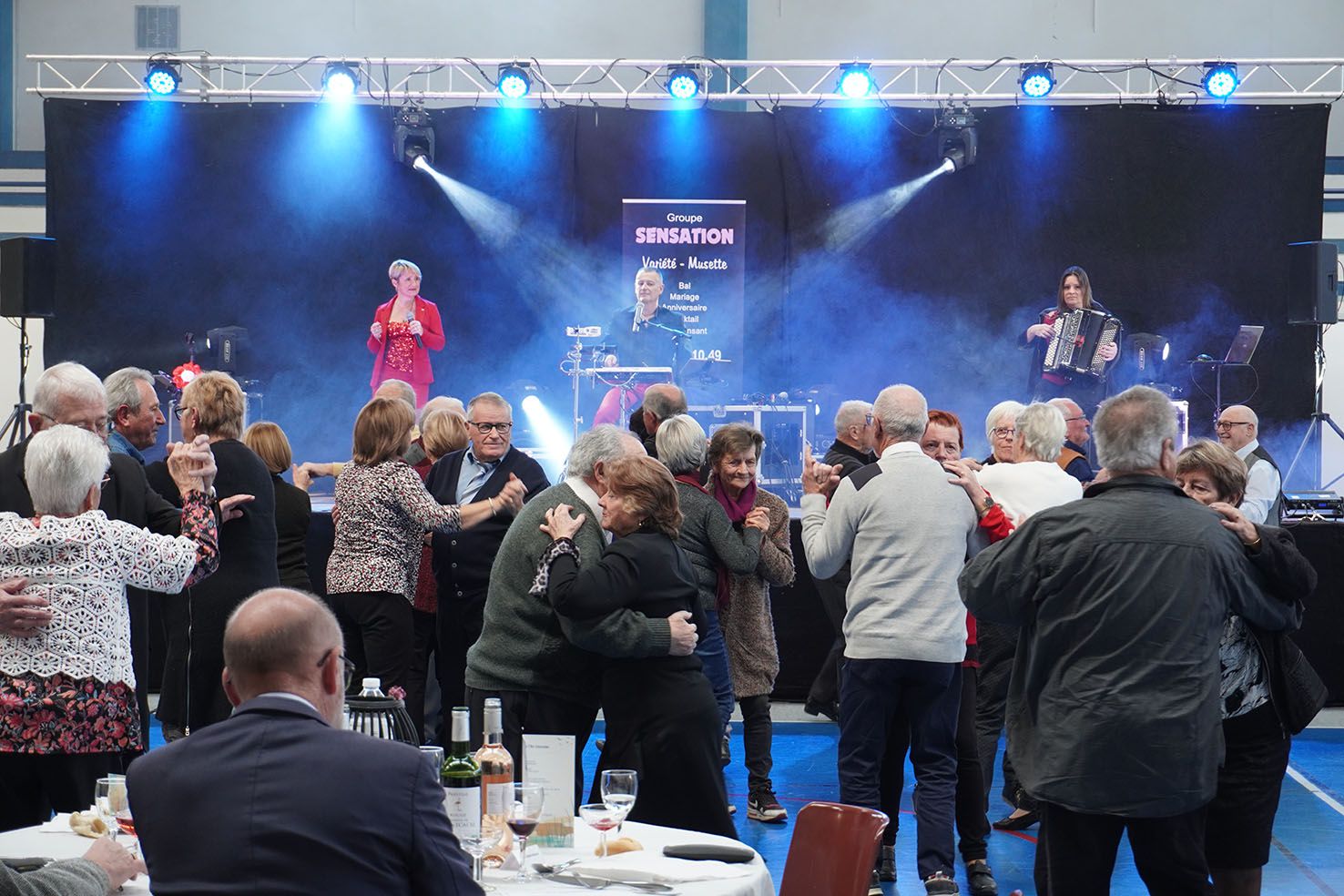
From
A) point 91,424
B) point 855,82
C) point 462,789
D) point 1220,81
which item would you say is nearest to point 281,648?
point 462,789

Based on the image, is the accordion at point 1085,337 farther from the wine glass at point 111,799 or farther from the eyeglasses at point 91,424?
the wine glass at point 111,799

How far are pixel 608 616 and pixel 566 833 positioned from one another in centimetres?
84

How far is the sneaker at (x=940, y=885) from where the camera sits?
446 centimetres

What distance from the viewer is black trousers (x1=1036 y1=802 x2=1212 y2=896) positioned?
3170mm

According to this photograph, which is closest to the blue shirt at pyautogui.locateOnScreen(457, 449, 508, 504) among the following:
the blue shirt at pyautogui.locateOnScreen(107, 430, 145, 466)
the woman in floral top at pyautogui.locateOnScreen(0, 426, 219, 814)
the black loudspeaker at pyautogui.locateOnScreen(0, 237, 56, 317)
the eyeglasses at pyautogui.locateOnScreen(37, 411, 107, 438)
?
the blue shirt at pyautogui.locateOnScreen(107, 430, 145, 466)

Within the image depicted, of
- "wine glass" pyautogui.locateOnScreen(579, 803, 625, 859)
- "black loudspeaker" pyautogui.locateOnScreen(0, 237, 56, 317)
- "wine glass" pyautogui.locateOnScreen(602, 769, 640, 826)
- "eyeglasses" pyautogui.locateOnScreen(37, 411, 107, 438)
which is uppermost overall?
"black loudspeaker" pyautogui.locateOnScreen(0, 237, 56, 317)

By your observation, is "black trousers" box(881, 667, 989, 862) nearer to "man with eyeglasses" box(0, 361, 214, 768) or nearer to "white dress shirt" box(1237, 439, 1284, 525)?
"man with eyeglasses" box(0, 361, 214, 768)

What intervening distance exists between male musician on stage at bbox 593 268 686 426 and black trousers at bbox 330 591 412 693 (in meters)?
5.18

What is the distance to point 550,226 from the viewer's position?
1088cm

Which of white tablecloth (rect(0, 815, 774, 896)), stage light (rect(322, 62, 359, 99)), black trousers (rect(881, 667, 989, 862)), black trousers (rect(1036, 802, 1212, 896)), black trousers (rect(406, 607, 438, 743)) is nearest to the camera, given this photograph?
white tablecloth (rect(0, 815, 774, 896))

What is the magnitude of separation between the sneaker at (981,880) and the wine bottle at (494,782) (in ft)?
7.74

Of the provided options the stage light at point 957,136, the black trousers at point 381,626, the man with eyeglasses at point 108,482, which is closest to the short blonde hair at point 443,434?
the black trousers at point 381,626

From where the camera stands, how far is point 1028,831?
5516 millimetres

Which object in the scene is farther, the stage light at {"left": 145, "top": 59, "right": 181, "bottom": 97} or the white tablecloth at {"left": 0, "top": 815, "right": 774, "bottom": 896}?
the stage light at {"left": 145, "top": 59, "right": 181, "bottom": 97}
